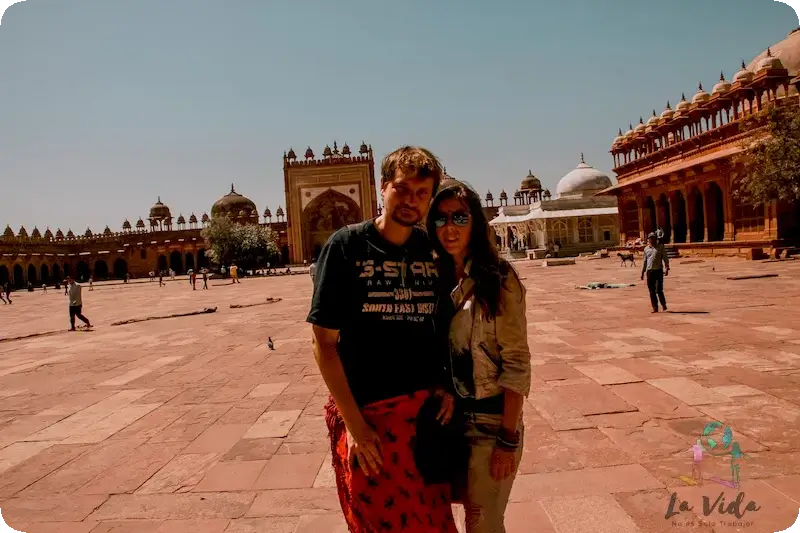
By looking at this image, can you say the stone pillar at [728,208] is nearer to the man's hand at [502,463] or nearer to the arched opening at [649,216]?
the arched opening at [649,216]

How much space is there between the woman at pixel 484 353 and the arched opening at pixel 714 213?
84.8ft

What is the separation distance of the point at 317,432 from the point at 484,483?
2541 millimetres

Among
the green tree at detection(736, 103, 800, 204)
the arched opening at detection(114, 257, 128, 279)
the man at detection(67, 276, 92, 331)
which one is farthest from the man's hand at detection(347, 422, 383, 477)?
the arched opening at detection(114, 257, 128, 279)

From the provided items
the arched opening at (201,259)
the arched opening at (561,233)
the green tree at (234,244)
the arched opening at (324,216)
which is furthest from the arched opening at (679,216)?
the arched opening at (201,259)

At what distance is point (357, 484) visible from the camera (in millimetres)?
1654

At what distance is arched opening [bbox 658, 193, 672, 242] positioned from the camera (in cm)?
2895

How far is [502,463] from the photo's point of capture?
1671mm

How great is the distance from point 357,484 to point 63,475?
2.85 meters

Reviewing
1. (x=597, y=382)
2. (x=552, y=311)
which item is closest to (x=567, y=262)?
(x=552, y=311)

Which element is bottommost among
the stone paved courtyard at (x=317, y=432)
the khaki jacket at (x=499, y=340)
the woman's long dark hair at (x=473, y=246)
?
the stone paved courtyard at (x=317, y=432)

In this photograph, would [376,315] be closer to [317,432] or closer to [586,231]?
[317,432]

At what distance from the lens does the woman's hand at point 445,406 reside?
1691 millimetres

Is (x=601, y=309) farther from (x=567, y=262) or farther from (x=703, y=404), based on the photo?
(x=567, y=262)

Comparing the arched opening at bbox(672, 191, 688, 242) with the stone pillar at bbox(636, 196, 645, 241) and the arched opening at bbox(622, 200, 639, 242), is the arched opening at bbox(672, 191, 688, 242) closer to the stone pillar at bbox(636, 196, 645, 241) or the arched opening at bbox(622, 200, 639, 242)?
the stone pillar at bbox(636, 196, 645, 241)
